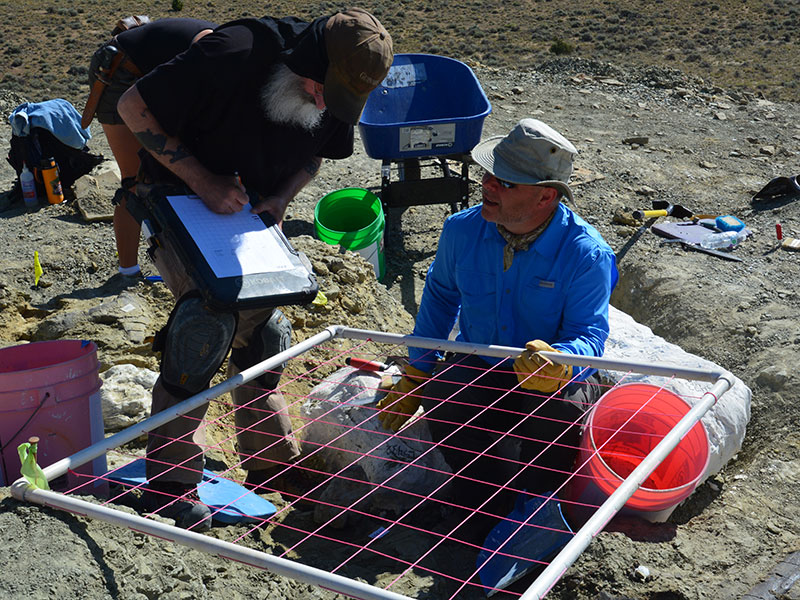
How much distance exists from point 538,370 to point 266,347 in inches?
47.4

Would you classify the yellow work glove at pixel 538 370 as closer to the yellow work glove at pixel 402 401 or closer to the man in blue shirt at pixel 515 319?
the man in blue shirt at pixel 515 319

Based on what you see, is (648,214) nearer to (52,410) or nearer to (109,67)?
(109,67)

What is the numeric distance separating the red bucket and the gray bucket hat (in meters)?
0.87

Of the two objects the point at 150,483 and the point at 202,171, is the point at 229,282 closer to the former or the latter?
the point at 202,171

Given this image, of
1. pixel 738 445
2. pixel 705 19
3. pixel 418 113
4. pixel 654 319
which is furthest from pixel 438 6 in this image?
pixel 738 445

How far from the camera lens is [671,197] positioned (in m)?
7.32

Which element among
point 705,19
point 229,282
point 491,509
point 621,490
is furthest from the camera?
point 705,19

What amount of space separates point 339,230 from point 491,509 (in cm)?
342

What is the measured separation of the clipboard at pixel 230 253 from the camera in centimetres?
280

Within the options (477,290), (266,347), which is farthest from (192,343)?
(477,290)

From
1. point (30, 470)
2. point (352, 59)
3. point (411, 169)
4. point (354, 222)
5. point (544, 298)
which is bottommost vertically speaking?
point (354, 222)

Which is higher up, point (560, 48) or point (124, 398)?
point (124, 398)

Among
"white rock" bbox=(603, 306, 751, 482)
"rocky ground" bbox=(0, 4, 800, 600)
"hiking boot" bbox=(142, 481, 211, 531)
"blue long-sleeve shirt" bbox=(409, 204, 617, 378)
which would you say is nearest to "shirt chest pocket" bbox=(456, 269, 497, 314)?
"blue long-sleeve shirt" bbox=(409, 204, 617, 378)

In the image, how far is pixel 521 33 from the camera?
17.6 meters
